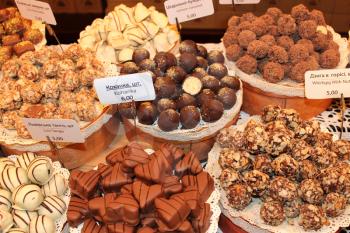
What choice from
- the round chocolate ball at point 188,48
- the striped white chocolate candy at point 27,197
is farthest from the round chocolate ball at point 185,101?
the striped white chocolate candy at point 27,197

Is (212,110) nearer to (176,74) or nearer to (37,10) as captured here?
(176,74)

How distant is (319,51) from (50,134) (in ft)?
4.17

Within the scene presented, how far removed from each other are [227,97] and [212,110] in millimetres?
112

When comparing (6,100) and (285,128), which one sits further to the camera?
(6,100)

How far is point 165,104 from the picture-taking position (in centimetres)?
167

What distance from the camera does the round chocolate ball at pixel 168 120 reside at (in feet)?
5.26

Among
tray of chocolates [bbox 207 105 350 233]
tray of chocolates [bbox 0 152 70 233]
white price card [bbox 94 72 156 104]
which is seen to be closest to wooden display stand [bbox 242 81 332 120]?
tray of chocolates [bbox 207 105 350 233]

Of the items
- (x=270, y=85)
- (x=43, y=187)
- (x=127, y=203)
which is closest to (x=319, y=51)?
(x=270, y=85)

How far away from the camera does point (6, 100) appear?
1.72 metres

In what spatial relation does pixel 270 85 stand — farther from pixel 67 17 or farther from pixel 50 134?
pixel 67 17

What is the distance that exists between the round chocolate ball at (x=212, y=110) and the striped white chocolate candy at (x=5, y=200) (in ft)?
2.55

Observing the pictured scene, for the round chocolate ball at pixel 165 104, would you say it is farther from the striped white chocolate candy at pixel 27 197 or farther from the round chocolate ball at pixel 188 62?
the striped white chocolate candy at pixel 27 197

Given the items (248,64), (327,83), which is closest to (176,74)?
(248,64)

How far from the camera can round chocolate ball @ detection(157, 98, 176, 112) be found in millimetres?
1665
